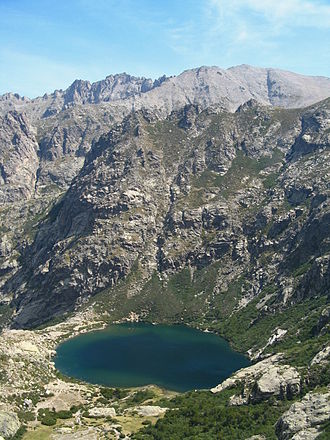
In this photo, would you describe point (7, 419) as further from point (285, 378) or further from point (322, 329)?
point (322, 329)

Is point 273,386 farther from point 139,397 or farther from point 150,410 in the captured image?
point 139,397

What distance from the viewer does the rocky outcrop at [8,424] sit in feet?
311

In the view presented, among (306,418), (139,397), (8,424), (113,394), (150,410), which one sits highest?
(113,394)

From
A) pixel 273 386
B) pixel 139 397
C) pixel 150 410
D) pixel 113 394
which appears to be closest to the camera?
pixel 273 386

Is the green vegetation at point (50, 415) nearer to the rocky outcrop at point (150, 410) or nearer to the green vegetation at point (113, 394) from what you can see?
the rocky outcrop at point (150, 410)

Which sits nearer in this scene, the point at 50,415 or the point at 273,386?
the point at 273,386

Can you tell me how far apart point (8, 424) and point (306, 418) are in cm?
6016

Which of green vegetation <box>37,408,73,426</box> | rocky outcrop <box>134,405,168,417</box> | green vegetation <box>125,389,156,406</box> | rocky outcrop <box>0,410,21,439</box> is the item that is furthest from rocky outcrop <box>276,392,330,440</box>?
green vegetation <box>125,389,156,406</box>

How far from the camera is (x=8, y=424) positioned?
97.4m

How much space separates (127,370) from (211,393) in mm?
73350

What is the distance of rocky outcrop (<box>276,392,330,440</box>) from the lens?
222 feet

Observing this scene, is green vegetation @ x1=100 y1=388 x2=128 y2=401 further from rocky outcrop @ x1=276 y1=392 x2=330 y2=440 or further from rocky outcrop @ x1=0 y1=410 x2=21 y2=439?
rocky outcrop @ x1=276 y1=392 x2=330 y2=440

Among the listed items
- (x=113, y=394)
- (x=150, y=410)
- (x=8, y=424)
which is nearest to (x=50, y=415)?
(x=8, y=424)

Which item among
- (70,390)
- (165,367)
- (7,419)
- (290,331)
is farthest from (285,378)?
(165,367)
